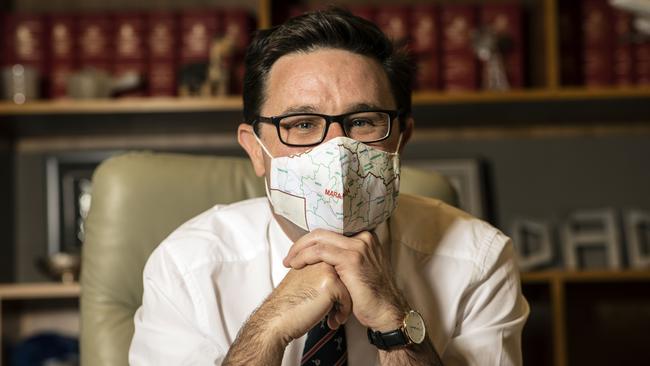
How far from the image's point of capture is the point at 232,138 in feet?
9.23

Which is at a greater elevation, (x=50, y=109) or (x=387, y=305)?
(x=50, y=109)

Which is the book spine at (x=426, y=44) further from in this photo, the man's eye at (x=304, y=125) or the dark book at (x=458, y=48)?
the man's eye at (x=304, y=125)

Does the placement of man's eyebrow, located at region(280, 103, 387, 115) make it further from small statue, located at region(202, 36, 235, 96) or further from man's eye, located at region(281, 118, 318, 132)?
small statue, located at region(202, 36, 235, 96)

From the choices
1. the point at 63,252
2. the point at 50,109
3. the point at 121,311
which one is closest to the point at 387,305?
the point at 121,311

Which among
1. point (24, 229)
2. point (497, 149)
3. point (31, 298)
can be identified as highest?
point (497, 149)

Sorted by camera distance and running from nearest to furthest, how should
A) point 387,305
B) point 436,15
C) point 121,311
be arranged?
1. point 387,305
2. point 121,311
3. point 436,15

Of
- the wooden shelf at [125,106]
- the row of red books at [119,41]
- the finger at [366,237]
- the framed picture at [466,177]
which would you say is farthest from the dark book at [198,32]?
the finger at [366,237]

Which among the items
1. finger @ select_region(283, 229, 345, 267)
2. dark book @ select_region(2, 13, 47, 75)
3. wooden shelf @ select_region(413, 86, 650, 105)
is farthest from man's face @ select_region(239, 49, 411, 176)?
dark book @ select_region(2, 13, 47, 75)

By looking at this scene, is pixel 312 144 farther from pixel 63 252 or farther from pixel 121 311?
pixel 63 252

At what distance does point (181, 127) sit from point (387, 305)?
1.54 metres

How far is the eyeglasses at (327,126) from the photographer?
141 cm

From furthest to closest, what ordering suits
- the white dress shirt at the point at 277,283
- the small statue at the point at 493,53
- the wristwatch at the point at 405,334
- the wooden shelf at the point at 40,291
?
the small statue at the point at 493,53, the wooden shelf at the point at 40,291, the white dress shirt at the point at 277,283, the wristwatch at the point at 405,334

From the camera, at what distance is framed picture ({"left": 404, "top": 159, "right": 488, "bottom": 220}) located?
2760 mm

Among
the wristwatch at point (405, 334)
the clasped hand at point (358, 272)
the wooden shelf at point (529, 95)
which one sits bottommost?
the wristwatch at point (405, 334)
